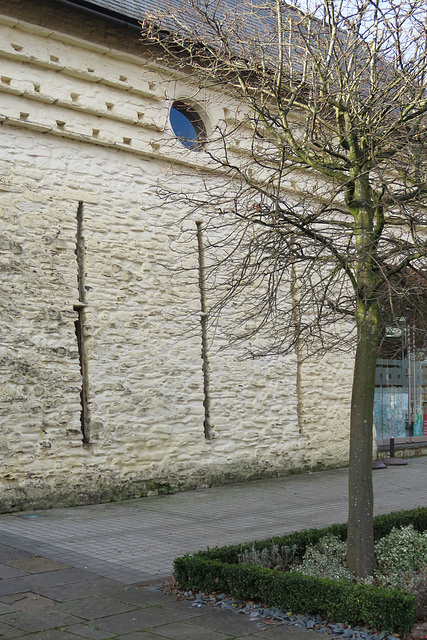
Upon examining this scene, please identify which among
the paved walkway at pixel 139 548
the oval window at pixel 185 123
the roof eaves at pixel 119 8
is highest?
the roof eaves at pixel 119 8

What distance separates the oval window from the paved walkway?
587cm

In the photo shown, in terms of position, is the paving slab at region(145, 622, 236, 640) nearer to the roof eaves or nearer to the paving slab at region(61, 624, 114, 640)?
the paving slab at region(61, 624, 114, 640)

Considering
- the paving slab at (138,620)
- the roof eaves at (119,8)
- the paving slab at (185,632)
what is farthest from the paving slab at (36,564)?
the roof eaves at (119,8)

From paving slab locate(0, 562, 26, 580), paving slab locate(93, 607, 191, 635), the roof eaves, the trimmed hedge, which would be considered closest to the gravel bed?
the trimmed hedge

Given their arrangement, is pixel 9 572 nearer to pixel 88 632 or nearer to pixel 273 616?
pixel 88 632

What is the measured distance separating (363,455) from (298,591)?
1319 mm

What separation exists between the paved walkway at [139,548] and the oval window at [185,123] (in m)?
5.87

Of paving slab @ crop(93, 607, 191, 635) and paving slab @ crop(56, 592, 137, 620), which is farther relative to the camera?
paving slab @ crop(56, 592, 137, 620)

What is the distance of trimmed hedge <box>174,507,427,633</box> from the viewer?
15.0 ft

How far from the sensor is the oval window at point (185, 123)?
1166cm

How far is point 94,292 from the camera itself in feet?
33.0

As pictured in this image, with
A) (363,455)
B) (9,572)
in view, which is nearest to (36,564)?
(9,572)

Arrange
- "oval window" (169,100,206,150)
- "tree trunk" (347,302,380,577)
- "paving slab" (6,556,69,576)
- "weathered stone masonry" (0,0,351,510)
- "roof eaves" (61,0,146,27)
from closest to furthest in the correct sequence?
"tree trunk" (347,302,380,577) < "paving slab" (6,556,69,576) < "weathered stone masonry" (0,0,351,510) < "roof eaves" (61,0,146,27) < "oval window" (169,100,206,150)

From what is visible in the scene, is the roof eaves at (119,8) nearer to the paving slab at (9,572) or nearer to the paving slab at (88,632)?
the paving slab at (9,572)
